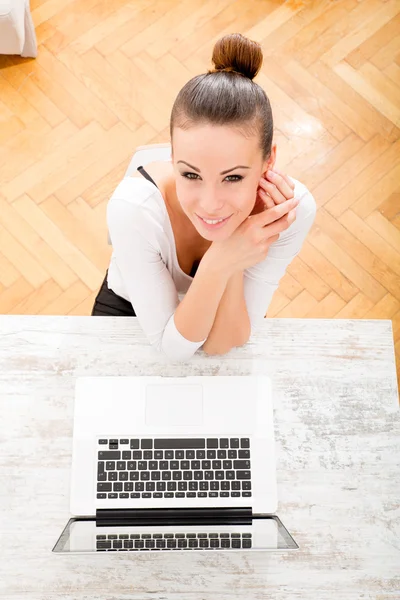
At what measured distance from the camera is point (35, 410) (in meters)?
1.31

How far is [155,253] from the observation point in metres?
1.34

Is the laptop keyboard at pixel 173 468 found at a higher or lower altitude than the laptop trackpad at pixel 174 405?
lower

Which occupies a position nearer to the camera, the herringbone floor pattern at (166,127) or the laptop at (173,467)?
the laptop at (173,467)

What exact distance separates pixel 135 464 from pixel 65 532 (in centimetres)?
19

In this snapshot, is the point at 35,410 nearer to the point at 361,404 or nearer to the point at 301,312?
the point at 361,404

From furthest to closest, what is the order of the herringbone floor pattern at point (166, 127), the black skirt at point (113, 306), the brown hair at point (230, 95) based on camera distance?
1. the herringbone floor pattern at point (166, 127)
2. the black skirt at point (113, 306)
3. the brown hair at point (230, 95)

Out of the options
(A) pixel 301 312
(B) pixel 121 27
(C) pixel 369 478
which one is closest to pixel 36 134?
(B) pixel 121 27

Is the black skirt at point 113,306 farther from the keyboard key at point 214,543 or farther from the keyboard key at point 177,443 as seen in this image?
the keyboard key at point 214,543

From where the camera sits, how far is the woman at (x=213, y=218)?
1.02 metres

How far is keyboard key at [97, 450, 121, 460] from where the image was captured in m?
1.26

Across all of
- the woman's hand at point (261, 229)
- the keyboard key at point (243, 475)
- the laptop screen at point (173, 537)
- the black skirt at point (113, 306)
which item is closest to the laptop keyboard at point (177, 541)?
the laptop screen at point (173, 537)

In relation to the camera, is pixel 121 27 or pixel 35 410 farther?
pixel 121 27

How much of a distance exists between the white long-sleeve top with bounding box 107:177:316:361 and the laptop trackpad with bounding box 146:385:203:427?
7 cm

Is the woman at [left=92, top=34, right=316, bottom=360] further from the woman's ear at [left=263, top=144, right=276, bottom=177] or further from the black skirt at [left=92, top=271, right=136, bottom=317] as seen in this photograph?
the black skirt at [left=92, top=271, right=136, bottom=317]
